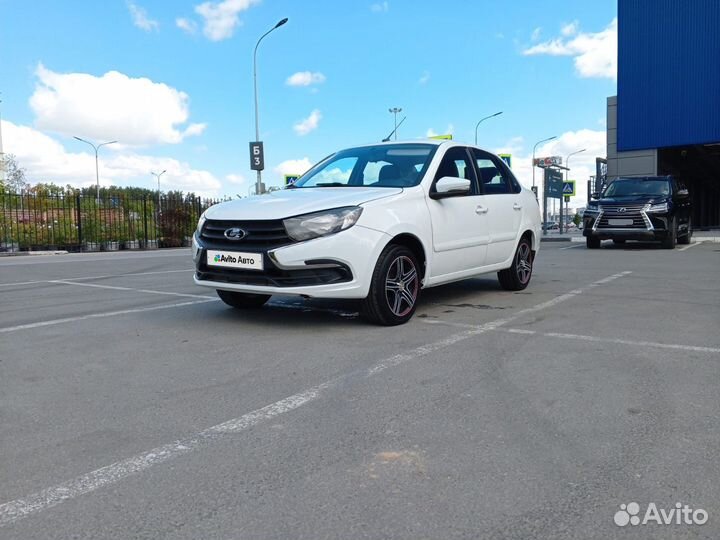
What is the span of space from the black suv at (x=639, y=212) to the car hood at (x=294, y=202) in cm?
1160

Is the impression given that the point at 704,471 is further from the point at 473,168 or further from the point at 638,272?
the point at 638,272

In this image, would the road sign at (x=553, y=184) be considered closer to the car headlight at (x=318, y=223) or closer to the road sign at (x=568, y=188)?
the road sign at (x=568, y=188)

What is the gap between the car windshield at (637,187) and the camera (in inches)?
626

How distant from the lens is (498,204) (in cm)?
695

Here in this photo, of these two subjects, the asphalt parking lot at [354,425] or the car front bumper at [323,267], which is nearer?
the asphalt parking lot at [354,425]

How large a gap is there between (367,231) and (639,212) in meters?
12.2

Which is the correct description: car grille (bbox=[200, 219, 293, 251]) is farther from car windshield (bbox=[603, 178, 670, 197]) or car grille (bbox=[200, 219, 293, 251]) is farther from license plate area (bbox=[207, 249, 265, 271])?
car windshield (bbox=[603, 178, 670, 197])

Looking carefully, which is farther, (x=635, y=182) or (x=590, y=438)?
(x=635, y=182)

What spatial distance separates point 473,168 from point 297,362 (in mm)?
3443

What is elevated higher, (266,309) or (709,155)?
(709,155)

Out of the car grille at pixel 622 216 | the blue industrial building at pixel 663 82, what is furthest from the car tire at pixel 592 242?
the blue industrial building at pixel 663 82


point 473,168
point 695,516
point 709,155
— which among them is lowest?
point 695,516

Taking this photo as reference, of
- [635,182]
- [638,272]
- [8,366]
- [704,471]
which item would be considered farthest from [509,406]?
[635,182]

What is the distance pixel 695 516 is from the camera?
2137 millimetres
